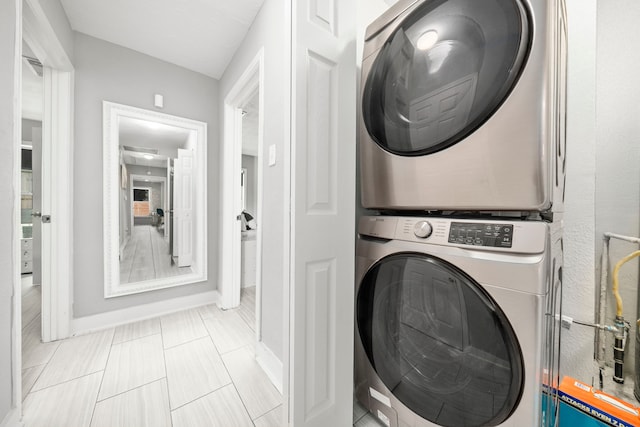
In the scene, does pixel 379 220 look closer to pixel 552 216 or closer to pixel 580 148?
pixel 552 216

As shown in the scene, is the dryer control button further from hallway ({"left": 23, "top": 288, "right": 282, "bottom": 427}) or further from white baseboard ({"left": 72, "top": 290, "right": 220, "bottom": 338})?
white baseboard ({"left": 72, "top": 290, "right": 220, "bottom": 338})

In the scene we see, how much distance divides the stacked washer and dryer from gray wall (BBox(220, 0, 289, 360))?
541mm

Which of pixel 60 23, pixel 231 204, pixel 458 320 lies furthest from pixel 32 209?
pixel 458 320

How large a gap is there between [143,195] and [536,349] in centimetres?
284

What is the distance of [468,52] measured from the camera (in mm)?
671

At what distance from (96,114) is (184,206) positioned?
3.31ft

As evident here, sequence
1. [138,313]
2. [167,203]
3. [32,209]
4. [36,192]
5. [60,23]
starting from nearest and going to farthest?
[60,23], [138,313], [167,203], [36,192], [32,209]

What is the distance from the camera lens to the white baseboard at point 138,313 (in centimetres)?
177

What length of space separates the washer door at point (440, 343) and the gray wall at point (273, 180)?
24.0 inches

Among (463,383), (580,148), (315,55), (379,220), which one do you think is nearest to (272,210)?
(379,220)

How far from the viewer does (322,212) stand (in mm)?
848

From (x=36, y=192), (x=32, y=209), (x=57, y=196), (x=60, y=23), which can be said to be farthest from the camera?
(x=32, y=209)

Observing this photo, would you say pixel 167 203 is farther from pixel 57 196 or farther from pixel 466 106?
pixel 466 106

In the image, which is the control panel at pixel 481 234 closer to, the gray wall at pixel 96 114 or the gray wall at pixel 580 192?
the gray wall at pixel 580 192
